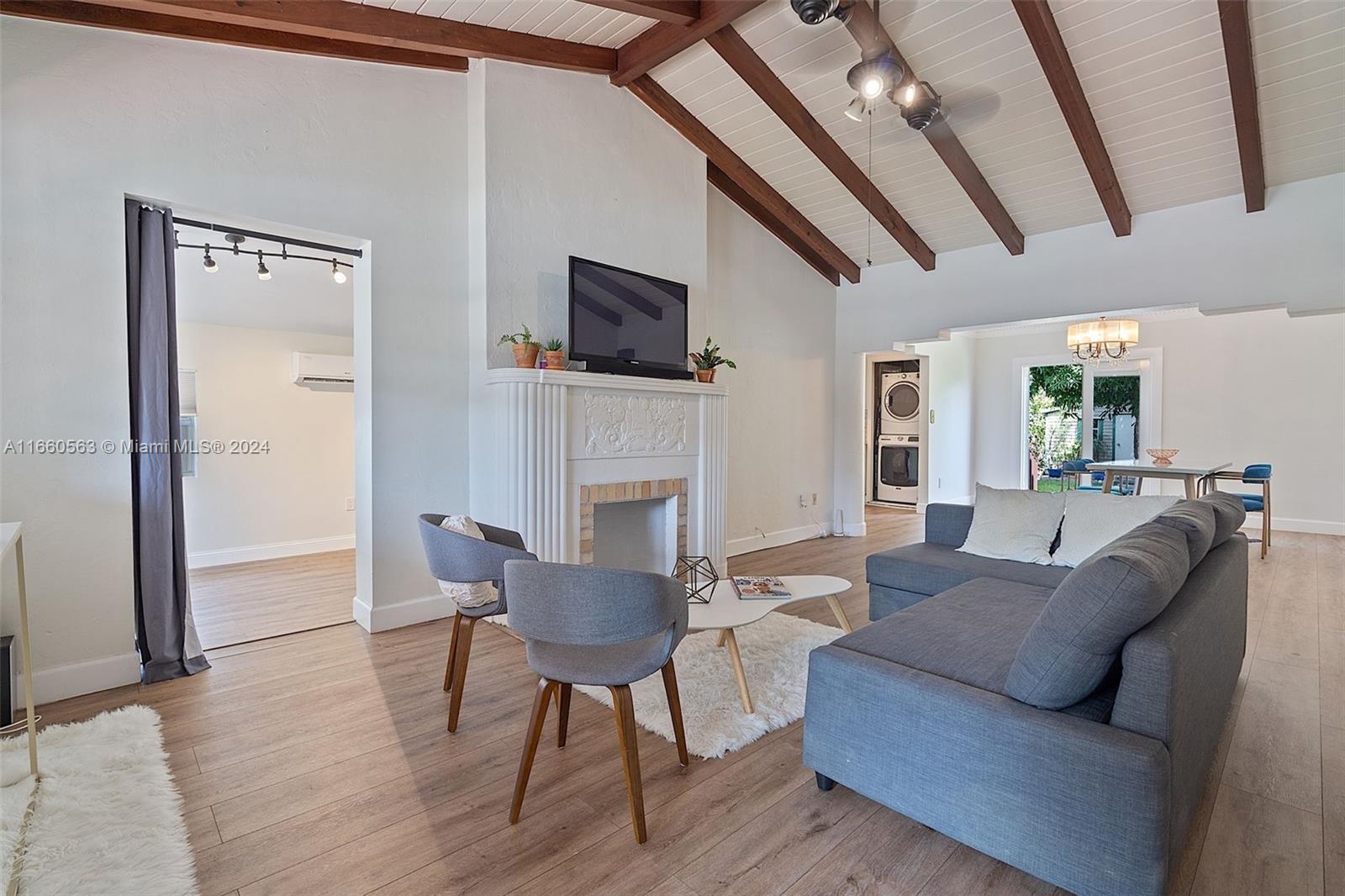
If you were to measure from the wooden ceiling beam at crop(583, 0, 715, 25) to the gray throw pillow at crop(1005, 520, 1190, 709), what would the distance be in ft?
10.4

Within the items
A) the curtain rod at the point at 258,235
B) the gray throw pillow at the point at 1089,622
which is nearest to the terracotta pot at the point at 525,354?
the curtain rod at the point at 258,235

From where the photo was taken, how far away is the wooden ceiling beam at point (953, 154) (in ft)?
10.9

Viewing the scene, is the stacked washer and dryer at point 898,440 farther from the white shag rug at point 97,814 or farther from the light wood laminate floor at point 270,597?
the white shag rug at point 97,814

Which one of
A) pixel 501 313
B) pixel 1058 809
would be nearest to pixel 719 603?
pixel 1058 809

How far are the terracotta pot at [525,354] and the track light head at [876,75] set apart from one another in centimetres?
221

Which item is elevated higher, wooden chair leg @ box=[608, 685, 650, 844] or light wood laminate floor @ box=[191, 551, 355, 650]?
wooden chair leg @ box=[608, 685, 650, 844]

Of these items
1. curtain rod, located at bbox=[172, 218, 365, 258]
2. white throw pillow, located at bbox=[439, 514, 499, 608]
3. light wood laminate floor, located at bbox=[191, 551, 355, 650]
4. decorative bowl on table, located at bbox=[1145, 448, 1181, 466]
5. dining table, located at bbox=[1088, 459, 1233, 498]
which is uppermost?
curtain rod, located at bbox=[172, 218, 365, 258]

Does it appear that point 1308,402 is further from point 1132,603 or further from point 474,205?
point 474,205

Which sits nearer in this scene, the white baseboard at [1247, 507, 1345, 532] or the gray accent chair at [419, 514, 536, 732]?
the gray accent chair at [419, 514, 536, 732]

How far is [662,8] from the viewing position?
3.27 meters

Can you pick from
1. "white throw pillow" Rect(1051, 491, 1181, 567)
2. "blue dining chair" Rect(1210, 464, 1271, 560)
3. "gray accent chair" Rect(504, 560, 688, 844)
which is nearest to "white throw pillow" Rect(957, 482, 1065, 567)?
"white throw pillow" Rect(1051, 491, 1181, 567)

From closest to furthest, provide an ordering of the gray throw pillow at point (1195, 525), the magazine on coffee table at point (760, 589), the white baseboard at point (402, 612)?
the gray throw pillow at point (1195, 525) → the magazine on coffee table at point (760, 589) → the white baseboard at point (402, 612)

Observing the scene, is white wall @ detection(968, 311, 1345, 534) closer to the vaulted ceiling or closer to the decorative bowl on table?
the decorative bowl on table

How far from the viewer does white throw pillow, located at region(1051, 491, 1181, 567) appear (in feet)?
9.56
